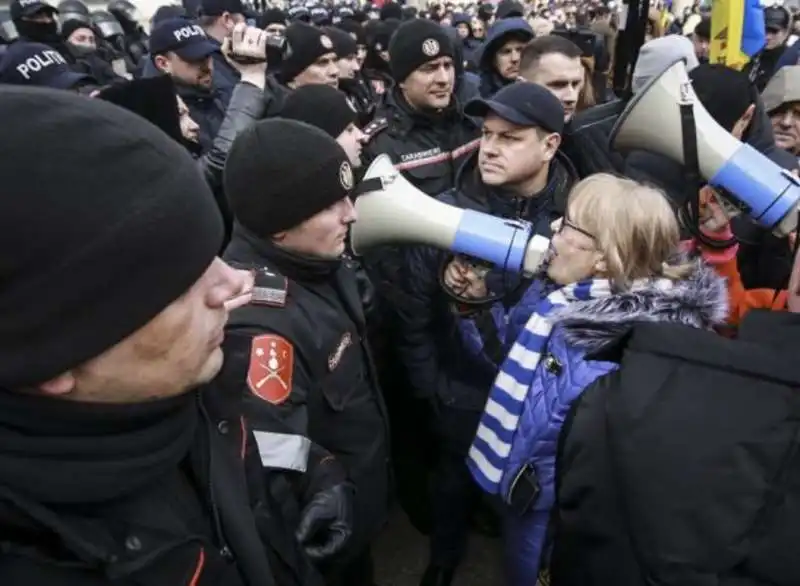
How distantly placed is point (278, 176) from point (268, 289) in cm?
30

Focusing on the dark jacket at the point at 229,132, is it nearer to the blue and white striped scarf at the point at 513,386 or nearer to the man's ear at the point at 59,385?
the blue and white striped scarf at the point at 513,386

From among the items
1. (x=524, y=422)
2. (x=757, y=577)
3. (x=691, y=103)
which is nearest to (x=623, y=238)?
(x=524, y=422)

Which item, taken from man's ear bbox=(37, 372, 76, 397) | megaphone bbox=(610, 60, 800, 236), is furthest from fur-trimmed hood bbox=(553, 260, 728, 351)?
man's ear bbox=(37, 372, 76, 397)

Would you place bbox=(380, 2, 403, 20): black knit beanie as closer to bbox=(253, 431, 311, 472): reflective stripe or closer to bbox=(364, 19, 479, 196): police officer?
bbox=(364, 19, 479, 196): police officer

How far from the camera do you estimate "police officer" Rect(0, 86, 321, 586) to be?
0.77 m

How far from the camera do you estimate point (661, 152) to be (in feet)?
7.52

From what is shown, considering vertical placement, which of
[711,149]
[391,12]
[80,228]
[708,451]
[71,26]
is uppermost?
[80,228]

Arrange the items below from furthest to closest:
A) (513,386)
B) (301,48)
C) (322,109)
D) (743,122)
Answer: (301,48) < (743,122) < (322,109) < (513,386)

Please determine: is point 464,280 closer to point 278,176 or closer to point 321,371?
point 321,371

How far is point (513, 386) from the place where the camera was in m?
1.85

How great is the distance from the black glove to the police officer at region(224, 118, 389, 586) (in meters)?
0.10

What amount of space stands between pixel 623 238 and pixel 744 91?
1.45 meters

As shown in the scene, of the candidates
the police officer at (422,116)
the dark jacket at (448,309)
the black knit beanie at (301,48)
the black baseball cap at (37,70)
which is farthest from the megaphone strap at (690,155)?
the black baseball cap at (37,70)

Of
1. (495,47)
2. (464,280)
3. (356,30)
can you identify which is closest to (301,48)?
(495,47)
